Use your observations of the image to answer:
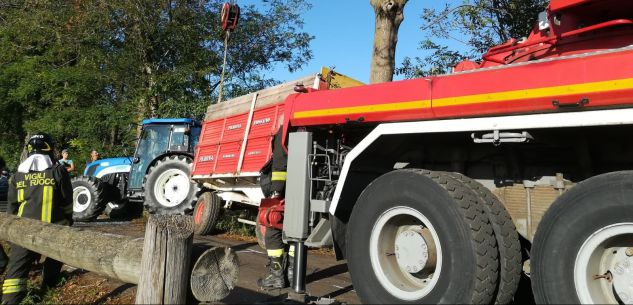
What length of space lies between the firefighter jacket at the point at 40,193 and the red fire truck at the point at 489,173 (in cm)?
269

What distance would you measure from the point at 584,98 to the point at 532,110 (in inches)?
11.4

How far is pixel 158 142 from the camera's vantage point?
39.2 ft

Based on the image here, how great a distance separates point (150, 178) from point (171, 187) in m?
0.47

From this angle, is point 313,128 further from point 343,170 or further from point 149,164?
point 149,164

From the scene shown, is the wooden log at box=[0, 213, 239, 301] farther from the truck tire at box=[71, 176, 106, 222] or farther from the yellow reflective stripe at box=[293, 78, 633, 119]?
the truck tire at box=[71, 176, 106, 222]

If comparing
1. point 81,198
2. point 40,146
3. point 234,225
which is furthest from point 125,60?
point 40,146

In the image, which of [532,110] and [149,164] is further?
[149,164]

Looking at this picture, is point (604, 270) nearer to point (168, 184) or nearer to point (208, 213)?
Answer: point (208, 213)

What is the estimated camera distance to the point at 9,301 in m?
4.93

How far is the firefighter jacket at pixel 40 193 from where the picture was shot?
539 centimetres

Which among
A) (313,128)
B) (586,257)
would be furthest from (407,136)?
(586,257)

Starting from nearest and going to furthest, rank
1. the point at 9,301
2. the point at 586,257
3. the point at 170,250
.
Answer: the point at 586,257 → the point at 170,250 → the point at 9,301

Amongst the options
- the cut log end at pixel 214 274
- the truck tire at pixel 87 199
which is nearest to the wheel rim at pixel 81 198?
the truck tire at pixel 87 199

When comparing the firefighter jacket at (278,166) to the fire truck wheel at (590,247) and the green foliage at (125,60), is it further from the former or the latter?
the green foliage at (125,60)
